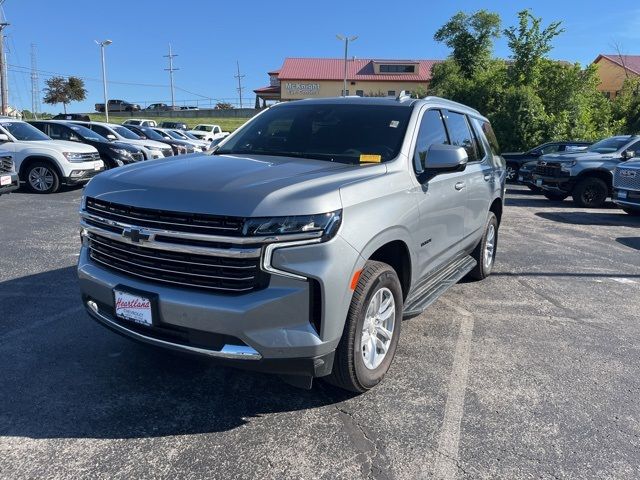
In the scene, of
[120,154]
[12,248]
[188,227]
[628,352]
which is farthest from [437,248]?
[120,154]

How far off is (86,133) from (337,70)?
4492 centimetres

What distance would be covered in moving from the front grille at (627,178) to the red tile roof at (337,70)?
45.4 metres

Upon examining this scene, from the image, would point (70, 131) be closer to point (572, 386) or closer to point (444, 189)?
point (444, 189)

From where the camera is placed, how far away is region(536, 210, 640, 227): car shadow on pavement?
1134cm

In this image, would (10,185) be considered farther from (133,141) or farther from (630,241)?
(630,241)

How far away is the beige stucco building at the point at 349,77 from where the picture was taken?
55438 millimetres

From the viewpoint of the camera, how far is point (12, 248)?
714cm

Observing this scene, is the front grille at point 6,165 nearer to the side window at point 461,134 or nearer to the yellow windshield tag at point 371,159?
the side window at point 461,134

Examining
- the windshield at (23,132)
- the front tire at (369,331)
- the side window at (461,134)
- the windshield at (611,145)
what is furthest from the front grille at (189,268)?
the windshield at (611,145)

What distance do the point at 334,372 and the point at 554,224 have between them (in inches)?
362

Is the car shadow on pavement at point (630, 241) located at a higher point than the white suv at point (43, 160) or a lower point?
lower

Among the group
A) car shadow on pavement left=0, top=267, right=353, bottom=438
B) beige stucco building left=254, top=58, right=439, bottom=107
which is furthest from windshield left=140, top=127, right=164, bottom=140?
beige stucco building left=254, top=58, right=439, bottom=107

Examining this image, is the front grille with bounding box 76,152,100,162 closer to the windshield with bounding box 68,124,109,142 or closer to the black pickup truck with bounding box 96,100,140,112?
the windshield with bounding box 68,124,109,142

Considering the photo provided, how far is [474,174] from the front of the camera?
5246 millimetres
